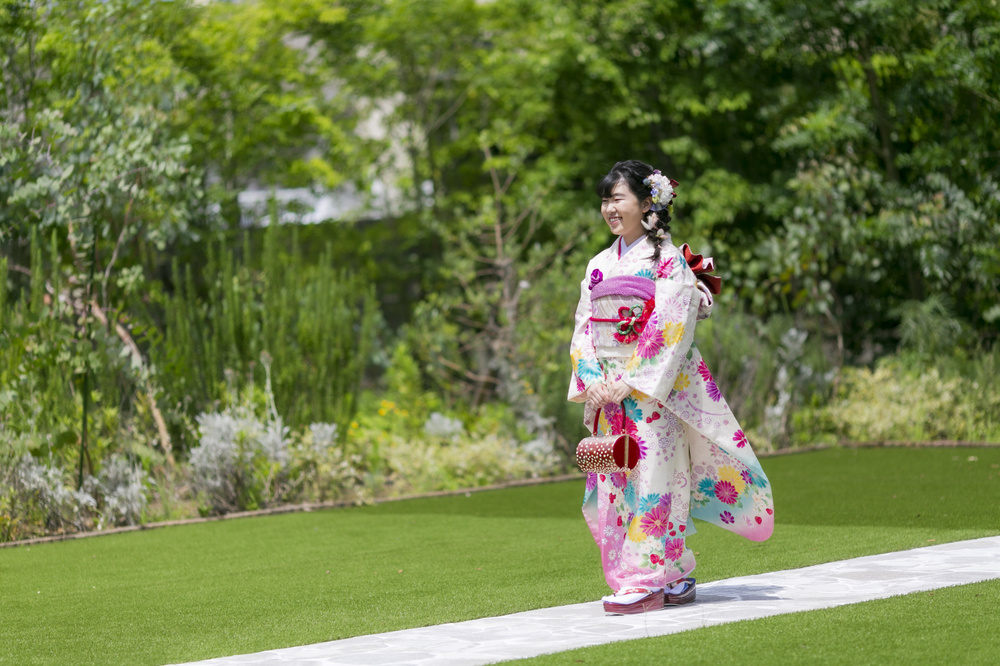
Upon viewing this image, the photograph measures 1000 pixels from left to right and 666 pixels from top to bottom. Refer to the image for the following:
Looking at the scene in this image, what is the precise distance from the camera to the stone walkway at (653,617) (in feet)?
14.0

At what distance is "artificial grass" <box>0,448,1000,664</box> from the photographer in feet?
16.3

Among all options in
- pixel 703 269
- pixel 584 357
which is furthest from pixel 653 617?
pixel 703 269

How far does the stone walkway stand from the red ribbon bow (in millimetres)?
1343

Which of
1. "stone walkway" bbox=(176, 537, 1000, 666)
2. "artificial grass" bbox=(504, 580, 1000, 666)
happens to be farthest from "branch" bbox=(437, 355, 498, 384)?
"artificial grass" bbox=(504, 580, 1000, 666)

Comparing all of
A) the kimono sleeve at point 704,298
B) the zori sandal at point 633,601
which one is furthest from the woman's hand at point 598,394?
the zori sandal at point 633,601

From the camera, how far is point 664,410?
5.10 metres

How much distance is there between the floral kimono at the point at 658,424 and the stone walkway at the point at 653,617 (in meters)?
0.26

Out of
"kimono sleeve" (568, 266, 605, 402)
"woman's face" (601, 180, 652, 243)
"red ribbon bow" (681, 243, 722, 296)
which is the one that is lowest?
"kimono sleeve" (568, 266, 605, 402)

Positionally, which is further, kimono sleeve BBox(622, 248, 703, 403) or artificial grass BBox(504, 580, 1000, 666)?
kimono sleeve BBox(622, 248, 703, 403)

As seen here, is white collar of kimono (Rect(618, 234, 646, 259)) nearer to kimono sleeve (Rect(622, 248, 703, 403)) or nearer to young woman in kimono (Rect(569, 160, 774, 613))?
young woman in kimono (Rect(569, 160, 774, 613))

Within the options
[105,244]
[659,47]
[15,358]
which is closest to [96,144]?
[105,244]

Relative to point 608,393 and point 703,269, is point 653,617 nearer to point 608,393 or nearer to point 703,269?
point 608,393

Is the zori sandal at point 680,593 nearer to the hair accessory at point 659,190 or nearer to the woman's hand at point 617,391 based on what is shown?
the woman's hand at point 617,391

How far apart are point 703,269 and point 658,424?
2.45 feet
